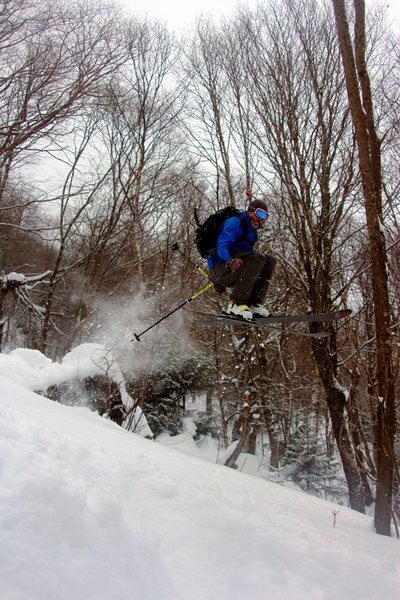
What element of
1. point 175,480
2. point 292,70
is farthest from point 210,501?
point 292,70

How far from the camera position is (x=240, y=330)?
1387cm

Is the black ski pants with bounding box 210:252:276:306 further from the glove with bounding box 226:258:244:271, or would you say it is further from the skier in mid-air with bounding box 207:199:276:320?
the glove with bounding box 226:258:244:271

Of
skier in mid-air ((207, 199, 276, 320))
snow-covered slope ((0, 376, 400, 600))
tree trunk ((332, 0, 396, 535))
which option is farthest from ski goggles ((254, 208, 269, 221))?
snow-covered slope ((0, 376, 400, 600))

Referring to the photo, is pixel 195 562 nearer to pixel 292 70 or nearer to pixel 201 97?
pixel 292 70

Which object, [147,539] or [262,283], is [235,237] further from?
[147,539]

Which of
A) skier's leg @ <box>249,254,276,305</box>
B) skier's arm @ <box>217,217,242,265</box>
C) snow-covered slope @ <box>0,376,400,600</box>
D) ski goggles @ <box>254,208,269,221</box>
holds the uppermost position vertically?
ski goggles @ <box>254,208,269,221</box>

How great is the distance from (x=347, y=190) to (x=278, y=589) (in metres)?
6.91

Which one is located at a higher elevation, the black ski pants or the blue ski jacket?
the blue ski jacket

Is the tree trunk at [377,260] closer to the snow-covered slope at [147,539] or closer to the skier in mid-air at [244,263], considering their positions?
the skier in mid-air at [244,263]

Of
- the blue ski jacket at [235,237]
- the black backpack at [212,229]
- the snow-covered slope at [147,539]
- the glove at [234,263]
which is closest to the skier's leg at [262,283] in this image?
the blue ski jacket at [235,237]

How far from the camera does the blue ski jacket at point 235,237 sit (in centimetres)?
536

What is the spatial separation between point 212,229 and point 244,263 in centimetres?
70

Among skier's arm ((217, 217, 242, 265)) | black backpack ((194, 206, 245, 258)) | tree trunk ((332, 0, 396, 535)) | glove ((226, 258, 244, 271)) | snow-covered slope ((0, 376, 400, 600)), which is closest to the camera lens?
snow-covered slope ((0, 376, 400, 600))

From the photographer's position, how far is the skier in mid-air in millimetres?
5274
